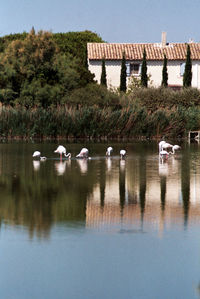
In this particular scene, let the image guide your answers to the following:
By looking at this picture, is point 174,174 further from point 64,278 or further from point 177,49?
point 177,49

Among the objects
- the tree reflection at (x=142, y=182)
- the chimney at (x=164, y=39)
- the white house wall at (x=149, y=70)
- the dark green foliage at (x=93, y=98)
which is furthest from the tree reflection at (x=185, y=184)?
the chimney at (x=164, y=39)

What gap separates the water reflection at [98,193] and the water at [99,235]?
18 mm

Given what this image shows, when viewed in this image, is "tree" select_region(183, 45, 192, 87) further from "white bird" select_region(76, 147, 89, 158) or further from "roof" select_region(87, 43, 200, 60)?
"white bird" select_region(76, 147, 89, 158)

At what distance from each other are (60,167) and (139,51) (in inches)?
2164

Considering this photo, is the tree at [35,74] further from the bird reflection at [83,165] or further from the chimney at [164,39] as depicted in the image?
the chimney at [164,39]

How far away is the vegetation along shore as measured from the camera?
41031 millimetres

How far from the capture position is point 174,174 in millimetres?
19375

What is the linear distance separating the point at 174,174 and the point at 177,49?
187ft

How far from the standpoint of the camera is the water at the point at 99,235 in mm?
7773

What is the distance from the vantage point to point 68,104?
4756cm

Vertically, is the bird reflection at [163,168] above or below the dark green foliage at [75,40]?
below

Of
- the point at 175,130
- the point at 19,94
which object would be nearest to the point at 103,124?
the point at 175,130

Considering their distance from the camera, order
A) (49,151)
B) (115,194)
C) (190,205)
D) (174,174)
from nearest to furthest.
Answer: (190,205)
(115,194)
(174,174)
(49,151)

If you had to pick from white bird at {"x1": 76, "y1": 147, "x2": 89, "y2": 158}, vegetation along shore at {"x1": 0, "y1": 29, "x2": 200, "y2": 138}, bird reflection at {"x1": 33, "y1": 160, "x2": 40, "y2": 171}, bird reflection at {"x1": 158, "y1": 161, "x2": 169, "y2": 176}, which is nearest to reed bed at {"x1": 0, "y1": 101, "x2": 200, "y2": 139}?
vegetation along shore at {"x1": 0, "y1": 29, "x2": 200, "y2": 138}
